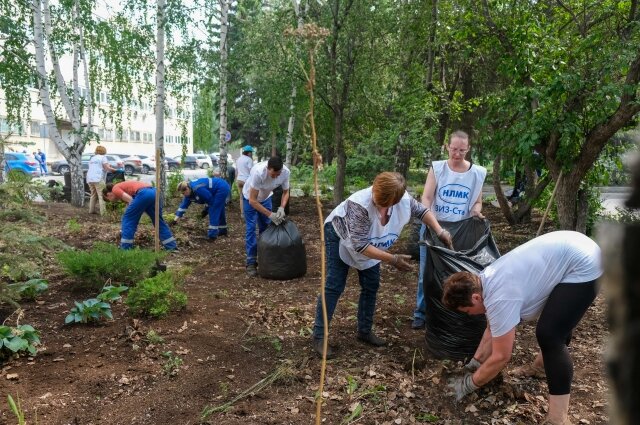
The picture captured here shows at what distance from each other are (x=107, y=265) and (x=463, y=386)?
299cm

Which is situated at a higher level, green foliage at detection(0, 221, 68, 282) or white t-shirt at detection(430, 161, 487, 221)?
white t-shirt at detection(430, 161, 487, 221)

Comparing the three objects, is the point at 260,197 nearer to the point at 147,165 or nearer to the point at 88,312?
the point at 88,312

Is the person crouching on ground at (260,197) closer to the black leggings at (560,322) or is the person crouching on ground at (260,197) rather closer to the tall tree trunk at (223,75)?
the black leggings at (560,322)

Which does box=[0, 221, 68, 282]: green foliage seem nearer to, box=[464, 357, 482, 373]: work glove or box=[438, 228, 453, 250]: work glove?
box=[438, 228, 453, 250]: work glove

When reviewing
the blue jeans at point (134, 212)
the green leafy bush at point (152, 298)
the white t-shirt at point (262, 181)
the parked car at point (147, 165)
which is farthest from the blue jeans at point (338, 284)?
the parked car at point (147, 165)

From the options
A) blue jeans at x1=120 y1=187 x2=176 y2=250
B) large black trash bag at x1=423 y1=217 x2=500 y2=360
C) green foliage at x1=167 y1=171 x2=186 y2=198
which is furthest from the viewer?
green foliage at x1=167 y1=171 x2=186 y2=198

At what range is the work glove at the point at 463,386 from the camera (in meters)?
2.67

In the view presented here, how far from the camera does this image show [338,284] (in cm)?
334

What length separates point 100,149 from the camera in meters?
9.23

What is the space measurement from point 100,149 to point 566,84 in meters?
7.82

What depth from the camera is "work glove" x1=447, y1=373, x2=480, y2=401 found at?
105 inches

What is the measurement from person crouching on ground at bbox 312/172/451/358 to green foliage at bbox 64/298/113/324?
5.10 ft

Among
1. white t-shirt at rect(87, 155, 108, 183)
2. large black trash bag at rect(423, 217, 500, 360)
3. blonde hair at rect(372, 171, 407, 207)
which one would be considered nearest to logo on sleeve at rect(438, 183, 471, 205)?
large black trash bag at rect(423, 217, 500, 360)

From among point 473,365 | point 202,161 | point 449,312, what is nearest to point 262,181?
point 449,312
